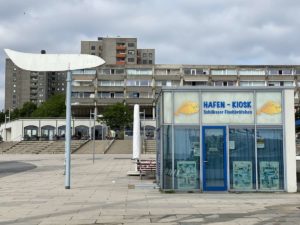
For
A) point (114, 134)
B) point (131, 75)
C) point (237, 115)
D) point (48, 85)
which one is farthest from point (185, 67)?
point (237, 115)

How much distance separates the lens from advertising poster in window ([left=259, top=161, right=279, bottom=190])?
1515cm

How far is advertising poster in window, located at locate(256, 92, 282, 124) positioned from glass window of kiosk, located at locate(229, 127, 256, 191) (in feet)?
1.82

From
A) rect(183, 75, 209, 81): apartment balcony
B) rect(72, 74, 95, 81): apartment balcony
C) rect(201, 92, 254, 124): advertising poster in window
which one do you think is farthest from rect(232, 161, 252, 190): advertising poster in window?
rect(183, 75, 209, 81): apartment balcony

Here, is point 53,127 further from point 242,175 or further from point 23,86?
point 242,175

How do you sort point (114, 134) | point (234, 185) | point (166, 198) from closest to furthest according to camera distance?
point (166, 198), point (234, 185), point (114, 134)

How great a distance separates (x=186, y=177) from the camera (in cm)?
1516

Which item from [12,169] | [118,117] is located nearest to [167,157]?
[12,169]

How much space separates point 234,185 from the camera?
15.1m

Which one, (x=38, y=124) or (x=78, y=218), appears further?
(x=38, y=124)

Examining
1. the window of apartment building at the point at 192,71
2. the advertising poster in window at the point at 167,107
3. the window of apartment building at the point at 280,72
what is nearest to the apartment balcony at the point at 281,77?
the window of apartment building at the point at 280,72

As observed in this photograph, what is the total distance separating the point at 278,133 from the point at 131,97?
9648 cm

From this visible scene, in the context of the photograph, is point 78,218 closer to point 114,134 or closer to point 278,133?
point 278,133

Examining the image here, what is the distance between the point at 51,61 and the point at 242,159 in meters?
7.11

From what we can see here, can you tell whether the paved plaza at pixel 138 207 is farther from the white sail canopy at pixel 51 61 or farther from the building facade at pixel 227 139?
the white sail canopy at pixel 51 61
